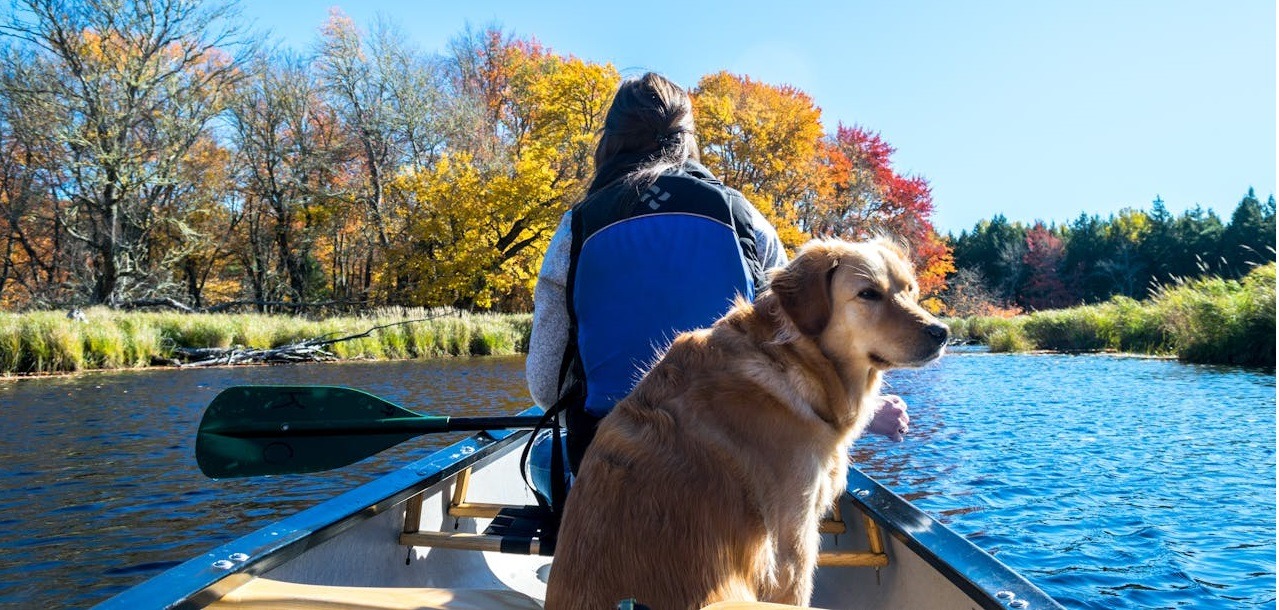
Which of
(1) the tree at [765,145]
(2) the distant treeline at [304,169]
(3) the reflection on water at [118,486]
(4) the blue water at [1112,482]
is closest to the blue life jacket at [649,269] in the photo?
(4) the blue water at [1112,482]

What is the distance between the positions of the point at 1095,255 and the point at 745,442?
6112 centimetres

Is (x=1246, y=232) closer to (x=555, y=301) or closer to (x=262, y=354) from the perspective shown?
(x=262, y=354)

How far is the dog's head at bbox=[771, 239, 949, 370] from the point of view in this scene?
2.25m

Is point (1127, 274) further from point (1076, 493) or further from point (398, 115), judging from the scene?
point (1076, 493)

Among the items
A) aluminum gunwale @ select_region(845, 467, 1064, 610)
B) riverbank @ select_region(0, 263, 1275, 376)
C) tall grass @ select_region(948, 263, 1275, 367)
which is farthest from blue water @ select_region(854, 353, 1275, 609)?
riverbank @ select_region(0, 263, 1275, 376)

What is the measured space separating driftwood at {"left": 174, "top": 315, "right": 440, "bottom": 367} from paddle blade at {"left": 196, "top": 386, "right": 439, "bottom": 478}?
16051 mm

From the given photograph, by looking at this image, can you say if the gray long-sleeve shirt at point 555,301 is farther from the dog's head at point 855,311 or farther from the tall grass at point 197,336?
the tall grass at point 197,336

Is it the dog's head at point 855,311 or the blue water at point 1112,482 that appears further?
the blue water at point 1112,482

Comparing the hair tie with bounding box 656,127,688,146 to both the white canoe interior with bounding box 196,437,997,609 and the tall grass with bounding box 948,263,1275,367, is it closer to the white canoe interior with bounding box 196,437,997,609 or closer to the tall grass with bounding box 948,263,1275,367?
the white canoe interior with bounding box 196,437,997,609

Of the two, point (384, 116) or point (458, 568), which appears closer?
point (458, 568)

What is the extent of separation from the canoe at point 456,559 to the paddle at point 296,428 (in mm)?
240

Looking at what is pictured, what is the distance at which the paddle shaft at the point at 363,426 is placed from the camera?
4.02m

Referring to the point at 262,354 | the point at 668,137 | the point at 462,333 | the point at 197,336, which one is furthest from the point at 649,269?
the point at 462,333

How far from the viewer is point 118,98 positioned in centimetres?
2595
